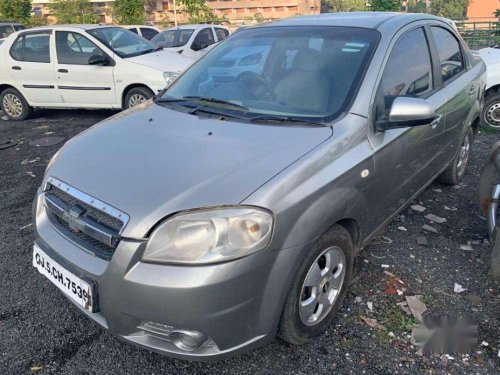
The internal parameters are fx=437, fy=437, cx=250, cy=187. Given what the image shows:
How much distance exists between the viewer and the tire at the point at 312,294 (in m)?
2.13

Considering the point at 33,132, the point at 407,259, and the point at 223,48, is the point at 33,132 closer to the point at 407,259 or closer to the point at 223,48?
the point at 223,48

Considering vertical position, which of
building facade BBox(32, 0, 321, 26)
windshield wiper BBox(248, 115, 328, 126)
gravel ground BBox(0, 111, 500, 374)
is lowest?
gravel ground BBox(0, 111, 500, 374)

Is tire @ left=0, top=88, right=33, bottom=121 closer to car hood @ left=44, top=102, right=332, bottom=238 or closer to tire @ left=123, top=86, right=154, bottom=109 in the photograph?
tire @ left=123, top=86, right=154, bottom=109

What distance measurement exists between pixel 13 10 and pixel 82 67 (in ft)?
93.4

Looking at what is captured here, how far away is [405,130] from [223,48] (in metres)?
1.55

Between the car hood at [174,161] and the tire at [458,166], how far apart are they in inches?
96.5

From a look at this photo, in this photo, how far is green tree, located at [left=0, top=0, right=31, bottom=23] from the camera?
2988 cm

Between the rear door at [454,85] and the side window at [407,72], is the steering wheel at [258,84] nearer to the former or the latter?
the side window at [407,72]

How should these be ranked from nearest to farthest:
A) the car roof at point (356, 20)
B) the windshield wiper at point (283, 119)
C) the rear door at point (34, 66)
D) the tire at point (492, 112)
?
the windshield wiper at point (283, 119) < the car roof at point (356, 20) < the tire at point (492, 112) < the rear door at point (34, 66)

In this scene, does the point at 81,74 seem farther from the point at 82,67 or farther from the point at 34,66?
the point at 34,66

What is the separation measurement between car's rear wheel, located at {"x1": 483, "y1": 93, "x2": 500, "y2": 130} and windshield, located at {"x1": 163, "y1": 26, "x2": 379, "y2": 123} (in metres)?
4.28

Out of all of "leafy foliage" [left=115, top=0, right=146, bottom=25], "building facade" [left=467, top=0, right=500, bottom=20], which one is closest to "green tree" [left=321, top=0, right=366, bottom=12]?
"building facade" [left=467, top=0, right=500, bottom=20]

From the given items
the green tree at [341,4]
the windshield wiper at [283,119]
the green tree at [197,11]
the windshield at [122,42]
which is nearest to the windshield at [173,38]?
the windshield at [122,42]

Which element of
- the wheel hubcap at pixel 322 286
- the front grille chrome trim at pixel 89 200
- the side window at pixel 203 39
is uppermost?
the side window at pixel 203 39
